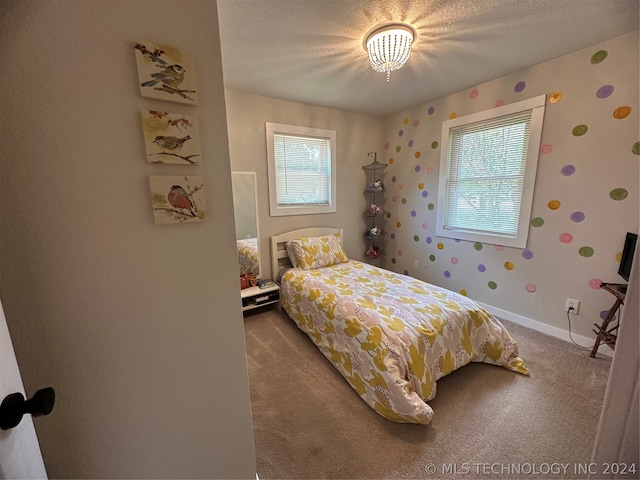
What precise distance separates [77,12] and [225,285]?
0.84m

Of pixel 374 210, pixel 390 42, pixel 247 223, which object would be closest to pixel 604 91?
pixel 390 42

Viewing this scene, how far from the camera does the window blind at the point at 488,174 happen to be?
→ 7.53ft

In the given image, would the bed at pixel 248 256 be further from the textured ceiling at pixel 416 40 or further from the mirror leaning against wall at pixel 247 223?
the textured ceiling at pixel 416 40

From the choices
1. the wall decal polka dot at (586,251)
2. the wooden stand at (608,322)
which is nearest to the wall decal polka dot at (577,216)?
the wall decal polka dot at (586,251)

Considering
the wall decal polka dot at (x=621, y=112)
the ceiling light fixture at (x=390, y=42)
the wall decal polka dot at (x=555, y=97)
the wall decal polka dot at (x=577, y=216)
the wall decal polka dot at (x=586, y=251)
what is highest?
the ceiling light fixture at (x=390, y=42)

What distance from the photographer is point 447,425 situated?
140 centimetres

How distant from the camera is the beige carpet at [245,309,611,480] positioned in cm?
120

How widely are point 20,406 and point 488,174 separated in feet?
10.7

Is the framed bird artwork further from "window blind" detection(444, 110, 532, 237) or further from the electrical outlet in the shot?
the electrical outlet

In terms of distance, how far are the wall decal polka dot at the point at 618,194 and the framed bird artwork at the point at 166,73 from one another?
9.22ft

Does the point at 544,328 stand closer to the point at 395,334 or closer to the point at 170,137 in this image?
the point at 395,334

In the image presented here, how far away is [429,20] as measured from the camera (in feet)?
4.98

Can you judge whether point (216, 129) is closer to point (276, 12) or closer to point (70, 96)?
point (70, 96)

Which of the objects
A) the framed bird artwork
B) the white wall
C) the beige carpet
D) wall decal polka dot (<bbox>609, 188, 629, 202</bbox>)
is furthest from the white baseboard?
the framed bird artwork
